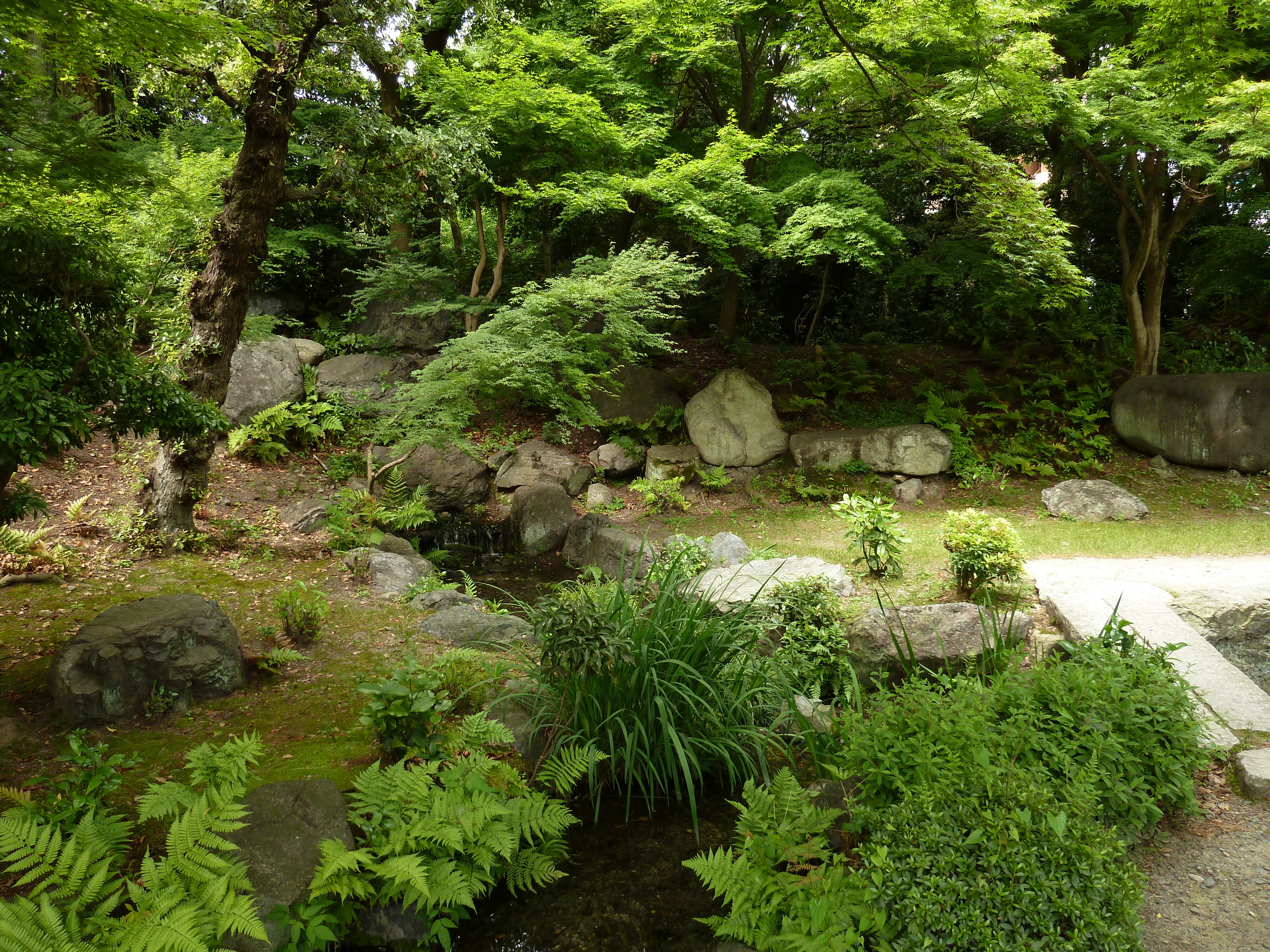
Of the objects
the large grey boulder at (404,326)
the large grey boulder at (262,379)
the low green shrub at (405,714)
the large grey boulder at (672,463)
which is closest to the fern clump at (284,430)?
the large grey boulder at (262,379)

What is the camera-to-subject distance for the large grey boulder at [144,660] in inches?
154

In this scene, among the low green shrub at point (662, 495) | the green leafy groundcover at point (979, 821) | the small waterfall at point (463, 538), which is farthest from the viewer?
the low green shrub at point (662, 495)

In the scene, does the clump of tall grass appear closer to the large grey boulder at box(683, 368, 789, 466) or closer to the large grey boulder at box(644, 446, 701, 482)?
the large grey boulder at box(644, 446, 701, 482)

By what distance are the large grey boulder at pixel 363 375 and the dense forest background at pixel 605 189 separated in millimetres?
919

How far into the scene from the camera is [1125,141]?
9.30 m

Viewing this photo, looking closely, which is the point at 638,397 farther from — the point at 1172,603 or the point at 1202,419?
the point at 1202,419

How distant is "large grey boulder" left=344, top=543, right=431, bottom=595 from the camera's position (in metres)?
6.75

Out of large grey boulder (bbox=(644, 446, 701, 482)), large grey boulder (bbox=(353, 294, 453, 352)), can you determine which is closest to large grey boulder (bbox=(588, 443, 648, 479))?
large grey boulder (bbox=(644, 446, 701, 482))

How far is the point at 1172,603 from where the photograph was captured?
549 cm

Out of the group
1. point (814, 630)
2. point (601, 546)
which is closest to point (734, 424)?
point (601, 546)

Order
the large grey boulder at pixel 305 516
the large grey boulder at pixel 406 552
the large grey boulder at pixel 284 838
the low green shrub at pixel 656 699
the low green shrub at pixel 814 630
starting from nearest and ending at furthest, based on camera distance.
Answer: the large grey boulder at pixel 284 838
the low green shrub at pixel 656 699
the low green shrub at pixel 814 630
the large grey boulder at pixel 406 552
the large grey boulder at pixel 305 516

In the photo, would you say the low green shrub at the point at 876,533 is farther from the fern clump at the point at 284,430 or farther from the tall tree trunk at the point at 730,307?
the fern clump at the point at 284,430

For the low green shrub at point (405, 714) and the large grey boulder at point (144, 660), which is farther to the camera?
the large grey boulder at point (144, 660)

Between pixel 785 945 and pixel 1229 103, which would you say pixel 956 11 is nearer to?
pixel 1229 103
